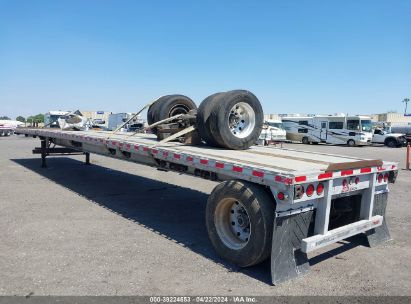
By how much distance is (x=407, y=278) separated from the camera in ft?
14.0

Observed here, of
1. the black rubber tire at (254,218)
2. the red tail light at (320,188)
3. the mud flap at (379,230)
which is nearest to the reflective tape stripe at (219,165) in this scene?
the black rubber tire at (254,218)

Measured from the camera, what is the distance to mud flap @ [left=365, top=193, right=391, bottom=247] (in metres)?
5.14

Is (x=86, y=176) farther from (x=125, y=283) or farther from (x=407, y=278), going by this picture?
(x=407, y=278)

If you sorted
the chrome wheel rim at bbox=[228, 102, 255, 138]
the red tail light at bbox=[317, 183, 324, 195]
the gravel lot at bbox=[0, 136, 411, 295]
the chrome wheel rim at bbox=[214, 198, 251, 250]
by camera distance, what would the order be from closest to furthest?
the gravel lot at bbox=[0, 136, 411, 295], the red tail light at bbox=[317, 183, 324, 195], the chrome wheel rim at bbox=[214, 198, 251, 250], the chrome wheel rim at bbox=[228, 102, 255, 138]

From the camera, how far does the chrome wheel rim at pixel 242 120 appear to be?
246 inches

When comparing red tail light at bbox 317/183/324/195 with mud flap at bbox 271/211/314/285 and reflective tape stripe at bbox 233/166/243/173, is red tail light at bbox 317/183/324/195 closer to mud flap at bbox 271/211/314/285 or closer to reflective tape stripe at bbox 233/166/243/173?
mud flap at bbox 271/211/314/285

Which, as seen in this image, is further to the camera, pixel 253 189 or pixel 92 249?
pixel 92 249

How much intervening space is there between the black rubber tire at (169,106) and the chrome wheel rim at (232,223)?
3867 millimetres

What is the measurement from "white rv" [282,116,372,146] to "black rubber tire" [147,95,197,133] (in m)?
23.9

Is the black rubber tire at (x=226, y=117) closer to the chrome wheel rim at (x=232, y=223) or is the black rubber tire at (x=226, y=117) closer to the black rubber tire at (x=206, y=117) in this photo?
the black rubber tire at (x=206, y=117)

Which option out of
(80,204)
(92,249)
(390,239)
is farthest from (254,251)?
(80,204)

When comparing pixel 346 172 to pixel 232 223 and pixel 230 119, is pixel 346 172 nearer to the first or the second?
pixel 232 223

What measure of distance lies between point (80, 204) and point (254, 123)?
3.73 meters

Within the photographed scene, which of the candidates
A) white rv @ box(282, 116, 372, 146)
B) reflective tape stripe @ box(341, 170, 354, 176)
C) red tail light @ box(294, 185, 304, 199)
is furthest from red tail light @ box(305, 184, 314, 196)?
white rv @ box(282, 116, 372, 146)
